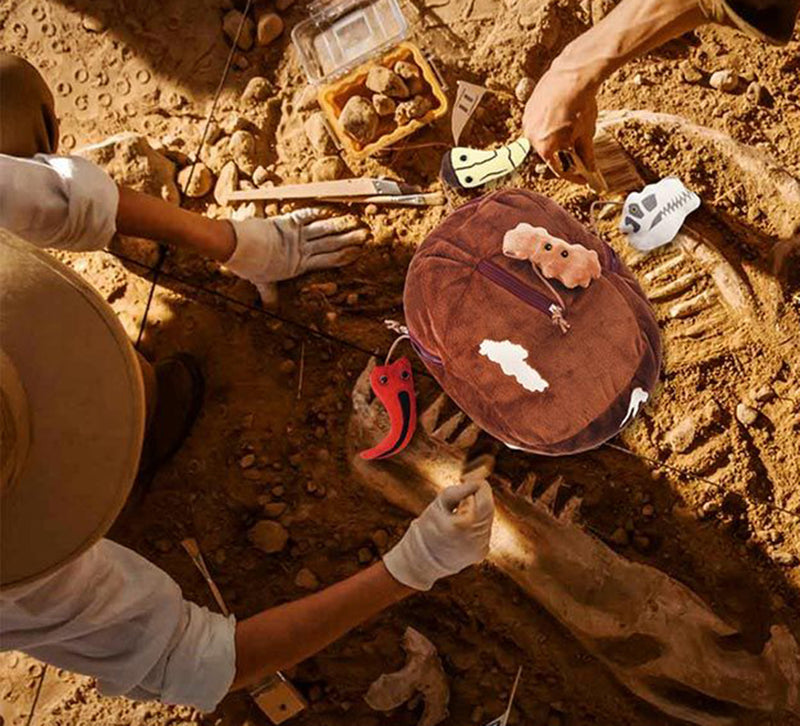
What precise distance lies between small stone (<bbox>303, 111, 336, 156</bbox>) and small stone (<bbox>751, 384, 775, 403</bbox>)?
1.49 m

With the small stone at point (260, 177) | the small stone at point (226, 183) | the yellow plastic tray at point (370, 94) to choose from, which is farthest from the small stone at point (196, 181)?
the yellow plastic tray at point (370, 94)

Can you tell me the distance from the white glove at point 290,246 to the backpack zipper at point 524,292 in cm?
62

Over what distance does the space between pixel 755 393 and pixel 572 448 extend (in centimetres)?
69

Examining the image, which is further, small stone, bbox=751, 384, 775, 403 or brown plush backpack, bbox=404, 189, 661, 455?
small stone, bbox=751, 384, 775, 403

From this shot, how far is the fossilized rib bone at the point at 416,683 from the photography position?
96.7 inches

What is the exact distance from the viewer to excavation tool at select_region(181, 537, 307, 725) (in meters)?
2.46

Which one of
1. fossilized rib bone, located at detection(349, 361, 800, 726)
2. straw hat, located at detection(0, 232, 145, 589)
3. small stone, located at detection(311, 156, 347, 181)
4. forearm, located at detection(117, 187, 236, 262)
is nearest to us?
straw hat, located at detection(0, 232, 145, 589)

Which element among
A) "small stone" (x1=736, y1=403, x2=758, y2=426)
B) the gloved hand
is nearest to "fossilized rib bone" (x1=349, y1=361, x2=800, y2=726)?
the gloved hand

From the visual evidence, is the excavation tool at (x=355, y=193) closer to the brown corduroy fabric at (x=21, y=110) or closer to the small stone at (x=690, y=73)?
the brown corduroy fabric at (x=21, y=110)

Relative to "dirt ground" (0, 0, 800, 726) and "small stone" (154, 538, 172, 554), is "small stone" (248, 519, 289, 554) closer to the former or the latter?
"dirt ground" (0, 0, 800, 726)

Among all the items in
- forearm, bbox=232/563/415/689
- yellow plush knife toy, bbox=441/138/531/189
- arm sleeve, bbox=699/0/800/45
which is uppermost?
arm sleeve, bbox=699/0/800/45

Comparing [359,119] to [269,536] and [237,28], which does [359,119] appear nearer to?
[237,28]

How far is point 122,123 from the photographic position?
118 inches

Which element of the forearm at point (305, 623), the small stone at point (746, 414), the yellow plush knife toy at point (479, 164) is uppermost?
the yellow plush knife toy at point (479, 164)
